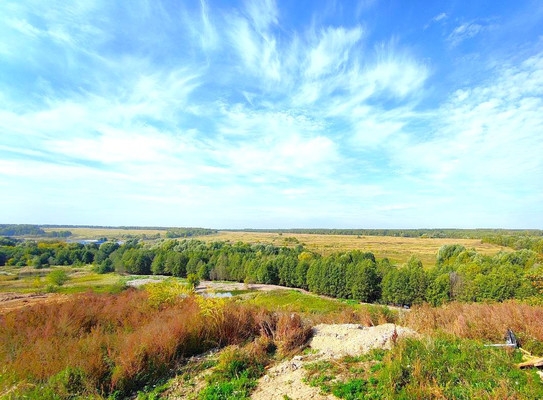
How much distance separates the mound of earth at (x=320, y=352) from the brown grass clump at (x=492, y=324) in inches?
49.3

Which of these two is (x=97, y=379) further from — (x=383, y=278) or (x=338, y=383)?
(x=383, y=278)

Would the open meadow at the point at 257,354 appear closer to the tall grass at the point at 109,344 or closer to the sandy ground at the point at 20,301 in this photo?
the tall grass at the point at 109,344

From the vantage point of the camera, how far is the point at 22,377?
9.32 m

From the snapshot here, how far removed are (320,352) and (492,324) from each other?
656 centimetres

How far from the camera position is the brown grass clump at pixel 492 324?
10.0 m

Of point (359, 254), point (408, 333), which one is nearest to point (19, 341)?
point (408, 333)

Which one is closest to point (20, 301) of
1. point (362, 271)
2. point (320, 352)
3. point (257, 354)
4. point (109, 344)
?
point (109, 344)

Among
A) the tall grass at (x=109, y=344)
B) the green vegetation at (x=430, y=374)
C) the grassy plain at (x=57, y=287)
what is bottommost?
the grassy plain at (x=57, y=287)

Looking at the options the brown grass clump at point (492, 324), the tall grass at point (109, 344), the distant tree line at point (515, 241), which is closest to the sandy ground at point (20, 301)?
the tall grass at point (109, 344)

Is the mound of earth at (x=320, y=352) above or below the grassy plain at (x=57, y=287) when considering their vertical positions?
above

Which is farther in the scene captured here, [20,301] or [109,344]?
[20,301]

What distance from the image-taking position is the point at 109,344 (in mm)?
10852

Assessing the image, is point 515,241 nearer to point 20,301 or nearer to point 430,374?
point 430,374

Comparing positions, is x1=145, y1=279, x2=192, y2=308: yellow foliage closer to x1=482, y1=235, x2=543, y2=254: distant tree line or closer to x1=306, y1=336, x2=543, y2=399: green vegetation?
x1=306, y1=336, x2=543, y2=399: green vegetation
